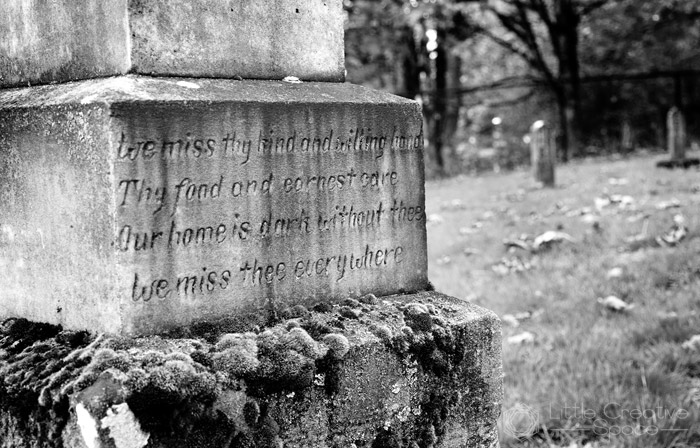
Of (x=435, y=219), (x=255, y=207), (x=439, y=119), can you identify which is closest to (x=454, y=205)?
(x=435, y=219)

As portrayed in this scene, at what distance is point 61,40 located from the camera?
100 inches

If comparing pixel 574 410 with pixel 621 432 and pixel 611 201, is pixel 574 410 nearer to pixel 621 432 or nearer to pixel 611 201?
pixel 621 432

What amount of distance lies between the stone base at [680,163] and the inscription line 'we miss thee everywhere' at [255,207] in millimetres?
10179

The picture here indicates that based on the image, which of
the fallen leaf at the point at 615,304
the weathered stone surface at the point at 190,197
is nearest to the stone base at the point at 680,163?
the fallen leaf at the point at 615,304

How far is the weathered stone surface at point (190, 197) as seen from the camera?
2164mm

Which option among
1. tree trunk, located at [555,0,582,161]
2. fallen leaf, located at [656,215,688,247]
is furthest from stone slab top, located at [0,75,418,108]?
tree trunk, located at [555,0,582,161]

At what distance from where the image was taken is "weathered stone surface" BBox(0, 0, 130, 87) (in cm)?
236

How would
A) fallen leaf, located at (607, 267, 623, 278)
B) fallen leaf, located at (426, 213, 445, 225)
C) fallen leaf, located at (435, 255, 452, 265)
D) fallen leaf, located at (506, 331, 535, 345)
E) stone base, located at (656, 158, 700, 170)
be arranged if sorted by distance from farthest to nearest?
stone base, located at (656, 158, 700, 170) → fallen leaf, located at (426, 213, 445, 225) → fallen leaf, located at (435, 255, 452, 265) → fallen leaf, located at (607, 267, 623, 278) → fallen leaf, located at (506, 331, 535, 345)

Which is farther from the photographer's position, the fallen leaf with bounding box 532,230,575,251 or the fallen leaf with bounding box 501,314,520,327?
the fallen leaf with bounding box 532,230,575,251

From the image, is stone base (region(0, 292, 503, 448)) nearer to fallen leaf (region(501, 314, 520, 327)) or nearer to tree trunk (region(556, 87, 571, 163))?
fallen leaf (region(501, 314, 520, 327))

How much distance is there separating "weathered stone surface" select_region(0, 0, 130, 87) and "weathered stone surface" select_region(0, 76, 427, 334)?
0.09 meters

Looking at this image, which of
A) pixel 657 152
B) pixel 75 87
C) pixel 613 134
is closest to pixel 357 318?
pixel 75 87

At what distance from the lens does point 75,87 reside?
2.36 metres

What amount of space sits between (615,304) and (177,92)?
3768mm
